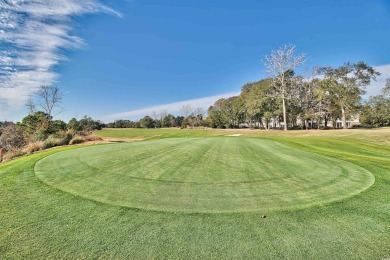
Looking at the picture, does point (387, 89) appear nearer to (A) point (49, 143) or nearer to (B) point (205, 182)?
(B) point (205, 182)

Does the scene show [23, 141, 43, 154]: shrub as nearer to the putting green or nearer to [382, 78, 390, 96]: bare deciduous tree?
the putting green

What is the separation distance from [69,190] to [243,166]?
4561 millimetres

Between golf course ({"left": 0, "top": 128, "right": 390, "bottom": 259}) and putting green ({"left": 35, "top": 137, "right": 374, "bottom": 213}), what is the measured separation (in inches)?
0.9

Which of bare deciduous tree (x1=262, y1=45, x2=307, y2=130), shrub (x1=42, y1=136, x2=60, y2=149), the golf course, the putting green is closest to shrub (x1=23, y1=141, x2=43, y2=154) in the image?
shrub (x1=42, y1=136, x2=60, y2=149)

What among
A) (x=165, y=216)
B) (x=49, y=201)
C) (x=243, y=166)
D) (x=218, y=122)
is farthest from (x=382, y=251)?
(x=218, y=122)

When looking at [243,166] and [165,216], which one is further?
[243,166]

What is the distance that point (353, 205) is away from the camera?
4176 mm

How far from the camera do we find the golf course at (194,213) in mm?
2826

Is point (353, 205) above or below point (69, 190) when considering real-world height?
below

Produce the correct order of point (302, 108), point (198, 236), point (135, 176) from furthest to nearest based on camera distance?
point (302, 108) < point (135, 176) < point (198, 236)

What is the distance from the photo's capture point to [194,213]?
379 centimetres

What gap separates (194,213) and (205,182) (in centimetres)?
166

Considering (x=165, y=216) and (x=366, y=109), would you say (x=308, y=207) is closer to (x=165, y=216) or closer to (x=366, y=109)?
(x=165, y=216)

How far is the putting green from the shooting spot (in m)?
4.25
